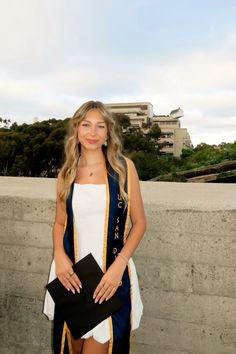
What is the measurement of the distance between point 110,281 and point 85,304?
0.66 feet

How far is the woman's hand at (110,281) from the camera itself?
1.95 meters

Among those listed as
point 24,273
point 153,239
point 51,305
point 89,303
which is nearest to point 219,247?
point 153,239

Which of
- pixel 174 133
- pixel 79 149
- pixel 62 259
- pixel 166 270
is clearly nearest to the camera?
pixel 62 259

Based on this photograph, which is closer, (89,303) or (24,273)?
(89,303)

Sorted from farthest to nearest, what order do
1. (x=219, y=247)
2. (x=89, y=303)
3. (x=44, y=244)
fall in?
(x=44, y=244) → (x=219, y=247) → (x=89, y=303)

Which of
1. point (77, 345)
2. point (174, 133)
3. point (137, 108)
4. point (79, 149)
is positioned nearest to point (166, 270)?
point (77, 345)

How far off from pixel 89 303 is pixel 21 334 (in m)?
1.10

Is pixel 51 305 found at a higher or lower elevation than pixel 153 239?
lower

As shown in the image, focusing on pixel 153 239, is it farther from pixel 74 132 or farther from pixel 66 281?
pixel 74 132

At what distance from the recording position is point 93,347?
203 centimetres

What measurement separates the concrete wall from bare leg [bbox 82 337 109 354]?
0.57m

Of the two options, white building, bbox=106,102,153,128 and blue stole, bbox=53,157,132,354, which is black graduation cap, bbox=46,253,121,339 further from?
white building, bbox=106,102,153,128

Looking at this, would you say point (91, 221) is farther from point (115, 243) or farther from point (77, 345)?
point (77, 345)

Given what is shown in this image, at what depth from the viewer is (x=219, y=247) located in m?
2.35
